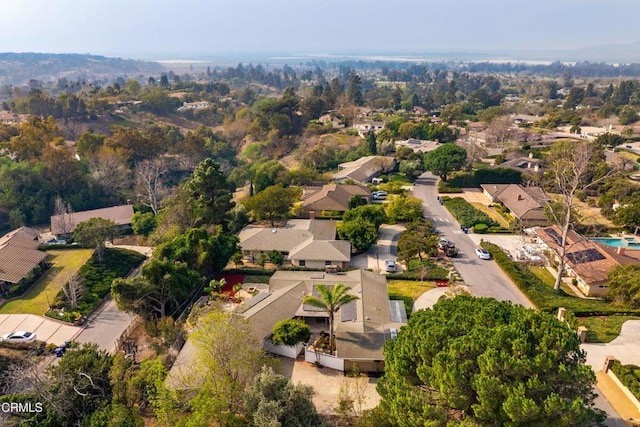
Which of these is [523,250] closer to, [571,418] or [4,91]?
[571,418]

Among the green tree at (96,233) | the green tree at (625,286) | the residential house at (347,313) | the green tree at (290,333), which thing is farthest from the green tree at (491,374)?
the green tree at (96,233)

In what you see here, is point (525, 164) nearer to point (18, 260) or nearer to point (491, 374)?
point (491, 374)

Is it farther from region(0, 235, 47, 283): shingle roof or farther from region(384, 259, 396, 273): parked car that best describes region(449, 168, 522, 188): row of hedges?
region(0, 235, 47, 283): shingle roof

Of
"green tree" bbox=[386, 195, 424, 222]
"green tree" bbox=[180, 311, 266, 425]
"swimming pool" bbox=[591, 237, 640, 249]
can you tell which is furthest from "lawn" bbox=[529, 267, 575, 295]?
"green tree" bbox=[180, 311, 266, 425]

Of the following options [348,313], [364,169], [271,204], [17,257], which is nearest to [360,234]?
[271,204]

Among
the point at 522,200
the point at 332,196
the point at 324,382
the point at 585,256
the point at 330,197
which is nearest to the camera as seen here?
the point at 324,382

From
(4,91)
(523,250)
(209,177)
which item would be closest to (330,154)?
(209,177)
